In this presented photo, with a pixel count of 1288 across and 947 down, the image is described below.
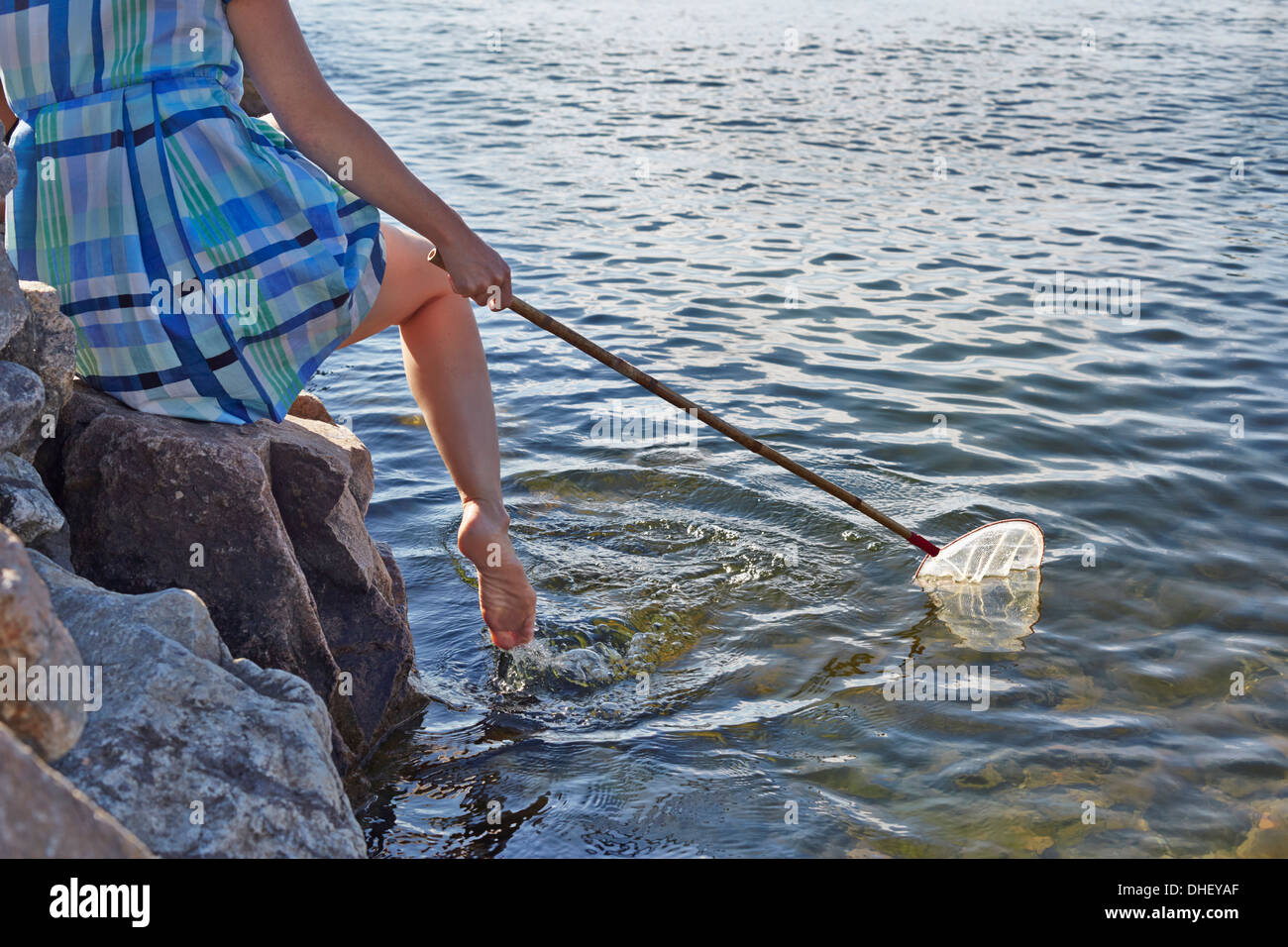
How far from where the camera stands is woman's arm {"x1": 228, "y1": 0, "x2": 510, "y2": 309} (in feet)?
9.11

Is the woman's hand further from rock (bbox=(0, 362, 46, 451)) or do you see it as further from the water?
the water

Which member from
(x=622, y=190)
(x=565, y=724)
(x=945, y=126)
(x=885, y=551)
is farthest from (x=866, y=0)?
(x=565, y=724)

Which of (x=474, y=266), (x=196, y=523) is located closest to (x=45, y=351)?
(x=196, y=523)

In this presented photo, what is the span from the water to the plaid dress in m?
1.22

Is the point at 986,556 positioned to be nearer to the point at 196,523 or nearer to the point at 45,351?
the point at 196,523

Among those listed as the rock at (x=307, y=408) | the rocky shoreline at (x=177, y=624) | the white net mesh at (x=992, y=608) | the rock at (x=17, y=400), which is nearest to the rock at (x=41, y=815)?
the rocky shoreline at (x=177, y=624)

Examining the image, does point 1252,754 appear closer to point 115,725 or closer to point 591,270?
point 115,725

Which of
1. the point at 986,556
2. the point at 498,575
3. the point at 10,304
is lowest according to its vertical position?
the point at 986,556

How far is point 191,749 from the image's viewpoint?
2090mm

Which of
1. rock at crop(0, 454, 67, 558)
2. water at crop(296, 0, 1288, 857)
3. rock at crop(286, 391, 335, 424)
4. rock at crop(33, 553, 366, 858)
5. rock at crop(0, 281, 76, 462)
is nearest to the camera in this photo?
rock at crop(33, 553, 366, 858)

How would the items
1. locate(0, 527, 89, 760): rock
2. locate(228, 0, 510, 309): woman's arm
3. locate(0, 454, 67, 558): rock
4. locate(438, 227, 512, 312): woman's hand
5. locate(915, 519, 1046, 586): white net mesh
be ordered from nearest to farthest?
locate(0, 527, 89, 760): rock → locate(0, 454, 67, 558): rock → locate(228, 0, 510, 309): woman's arm → locate(438, 227, 512, 312): woman's hand → locate(915, 519, 1046, 586): white net mesh

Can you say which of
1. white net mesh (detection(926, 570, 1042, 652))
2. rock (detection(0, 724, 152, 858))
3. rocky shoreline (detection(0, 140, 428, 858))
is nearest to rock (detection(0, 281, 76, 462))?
rocky shoreline (detection(0, 140, 428, 858))

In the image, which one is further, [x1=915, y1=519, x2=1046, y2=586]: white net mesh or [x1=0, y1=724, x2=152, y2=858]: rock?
[x1=915, y1=519, x2=1046, y2=586]: white net mesh

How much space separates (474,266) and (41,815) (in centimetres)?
178
